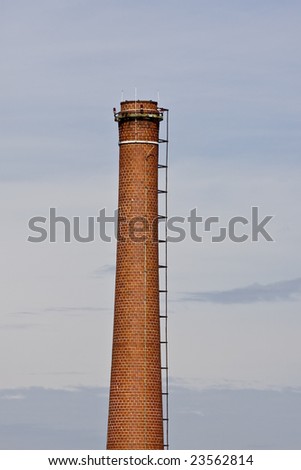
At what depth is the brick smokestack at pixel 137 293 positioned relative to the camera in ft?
341

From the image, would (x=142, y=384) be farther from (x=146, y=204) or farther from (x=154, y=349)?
(x=146, y=204)

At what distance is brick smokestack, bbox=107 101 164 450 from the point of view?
104 m

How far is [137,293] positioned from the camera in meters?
104

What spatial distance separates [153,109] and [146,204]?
4.50 m
